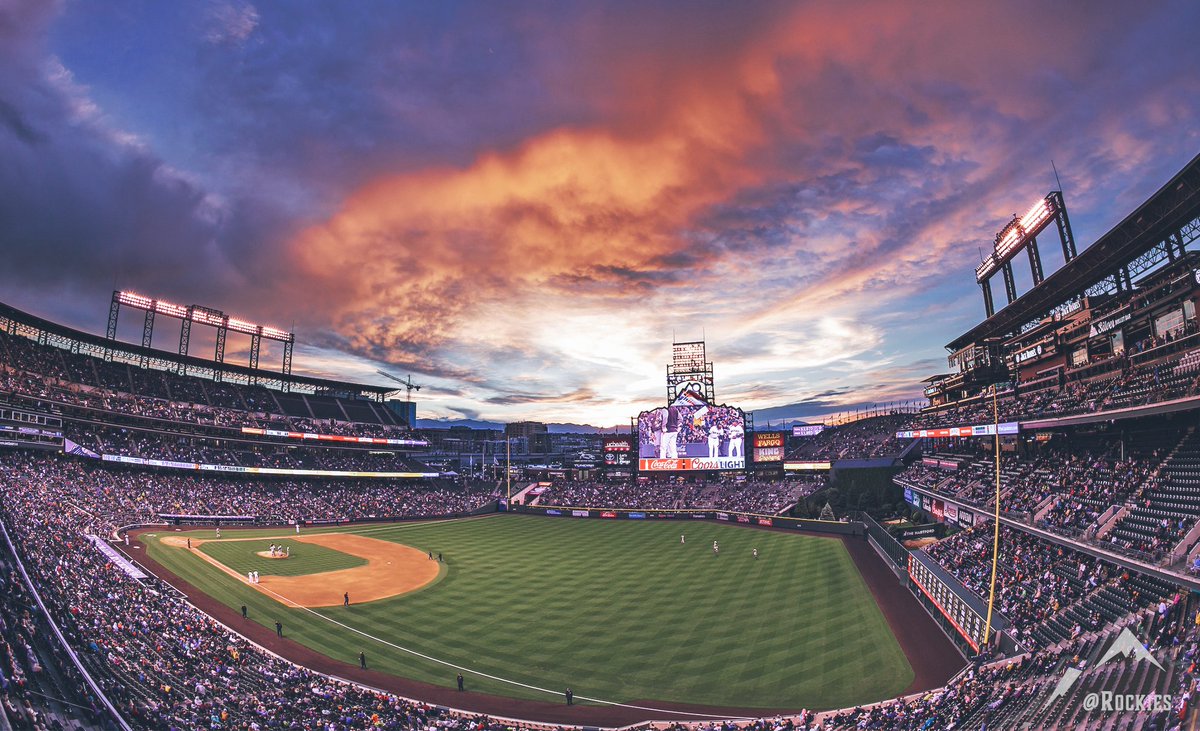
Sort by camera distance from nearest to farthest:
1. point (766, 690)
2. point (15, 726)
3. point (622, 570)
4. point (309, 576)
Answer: point (15, 726) → point (766, 690) → point (309, 576) → point (622, 570)

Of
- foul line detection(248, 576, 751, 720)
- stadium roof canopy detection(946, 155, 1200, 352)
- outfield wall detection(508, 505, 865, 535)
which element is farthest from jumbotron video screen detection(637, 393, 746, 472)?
foul line detection(248, 576, 751, 720)

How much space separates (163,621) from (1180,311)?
5393 centimetres

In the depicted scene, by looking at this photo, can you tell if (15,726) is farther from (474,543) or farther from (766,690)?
(474,543)

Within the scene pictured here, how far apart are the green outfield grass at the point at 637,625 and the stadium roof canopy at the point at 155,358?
32.5 meters

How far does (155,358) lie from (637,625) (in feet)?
256

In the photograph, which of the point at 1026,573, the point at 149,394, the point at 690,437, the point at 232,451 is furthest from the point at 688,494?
the point at 149,394

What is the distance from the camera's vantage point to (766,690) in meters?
22.6

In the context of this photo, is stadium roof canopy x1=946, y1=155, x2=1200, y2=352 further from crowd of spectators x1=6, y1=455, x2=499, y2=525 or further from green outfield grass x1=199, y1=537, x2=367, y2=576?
crowd of spectators x1=6, y1=455, x2=499, y2=525

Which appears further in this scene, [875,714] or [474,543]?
[474,543]

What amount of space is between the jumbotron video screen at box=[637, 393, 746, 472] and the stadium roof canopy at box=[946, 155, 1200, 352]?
3273cm

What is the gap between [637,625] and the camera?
30531mm

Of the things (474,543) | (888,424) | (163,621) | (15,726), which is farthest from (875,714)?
(888,424)

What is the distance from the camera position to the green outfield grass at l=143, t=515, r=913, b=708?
23.6 metres

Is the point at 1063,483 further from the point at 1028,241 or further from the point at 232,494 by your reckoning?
the point at 232,494
